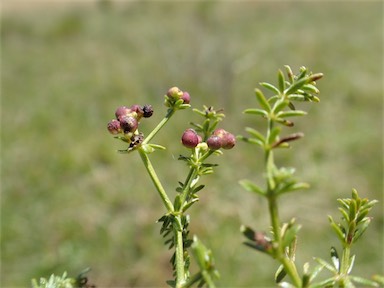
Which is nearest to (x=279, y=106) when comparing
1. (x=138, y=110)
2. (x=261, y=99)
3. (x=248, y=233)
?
(x=261, y=99)

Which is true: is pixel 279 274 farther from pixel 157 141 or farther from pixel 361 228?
pixel 157 141

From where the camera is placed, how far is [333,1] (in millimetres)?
15234

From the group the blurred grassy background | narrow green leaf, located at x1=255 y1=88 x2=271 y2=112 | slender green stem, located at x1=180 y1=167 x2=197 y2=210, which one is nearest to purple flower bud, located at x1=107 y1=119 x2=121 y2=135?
slender green stem, located at x1=180 y1=167 x2=197 y2=210

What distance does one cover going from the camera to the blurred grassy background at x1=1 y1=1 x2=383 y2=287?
3699 millimetres

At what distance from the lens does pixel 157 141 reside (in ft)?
16.1

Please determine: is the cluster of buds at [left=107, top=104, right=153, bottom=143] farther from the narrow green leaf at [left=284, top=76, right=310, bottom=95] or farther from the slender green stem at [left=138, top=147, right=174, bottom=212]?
the narrow green leaf at [left=284, top=76, right=310, bottom=95]

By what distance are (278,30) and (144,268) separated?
8.33 metres

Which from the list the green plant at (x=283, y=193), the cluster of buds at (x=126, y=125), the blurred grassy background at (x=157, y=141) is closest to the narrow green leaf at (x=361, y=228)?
the green plant at (x=283, y=193)

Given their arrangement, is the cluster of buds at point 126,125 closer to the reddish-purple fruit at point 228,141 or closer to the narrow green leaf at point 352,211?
the reddish-purple fruit at point 228,141

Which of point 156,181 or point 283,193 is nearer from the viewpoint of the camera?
point 283,193

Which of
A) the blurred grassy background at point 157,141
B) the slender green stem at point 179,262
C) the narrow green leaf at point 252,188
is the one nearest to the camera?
the narrow green leaf at point 252,188

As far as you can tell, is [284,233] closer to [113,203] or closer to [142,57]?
[113,203]

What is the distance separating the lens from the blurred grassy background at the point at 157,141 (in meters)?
3.70

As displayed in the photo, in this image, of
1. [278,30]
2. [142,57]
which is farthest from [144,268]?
[278,30]
